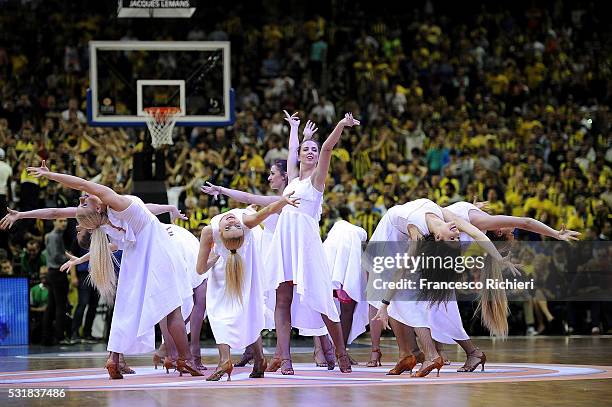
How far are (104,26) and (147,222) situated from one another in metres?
17.7

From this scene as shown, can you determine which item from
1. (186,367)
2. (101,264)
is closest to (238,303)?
(186,367)

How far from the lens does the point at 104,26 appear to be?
90.3 ft

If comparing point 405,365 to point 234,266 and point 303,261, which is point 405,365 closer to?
point 303,261

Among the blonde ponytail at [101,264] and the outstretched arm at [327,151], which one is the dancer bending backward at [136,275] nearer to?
the blonde ponytail at [101,264]

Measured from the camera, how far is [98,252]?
419 inches

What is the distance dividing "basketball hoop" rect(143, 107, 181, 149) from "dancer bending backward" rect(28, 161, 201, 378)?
23.8 feet

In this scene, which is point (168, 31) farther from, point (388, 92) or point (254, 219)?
point (254, 219)

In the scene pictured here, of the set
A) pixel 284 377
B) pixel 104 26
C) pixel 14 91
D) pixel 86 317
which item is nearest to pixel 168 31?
pixel 104 26

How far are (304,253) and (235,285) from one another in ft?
3.81

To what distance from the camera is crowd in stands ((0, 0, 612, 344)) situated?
66.1 feet

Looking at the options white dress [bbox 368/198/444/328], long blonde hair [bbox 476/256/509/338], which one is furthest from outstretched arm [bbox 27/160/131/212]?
long blonde hair [bbox 476/256/509/338]

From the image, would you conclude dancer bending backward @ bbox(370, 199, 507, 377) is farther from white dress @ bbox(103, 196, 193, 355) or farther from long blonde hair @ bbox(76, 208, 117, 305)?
long blonde hair @ bbox(76, 208, 117, 305)

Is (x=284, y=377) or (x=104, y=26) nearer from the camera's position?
(x=284, y=377)

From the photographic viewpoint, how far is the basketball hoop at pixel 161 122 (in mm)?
18062
